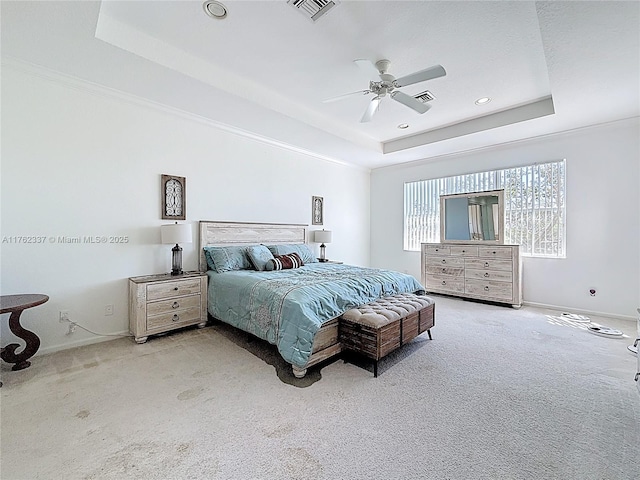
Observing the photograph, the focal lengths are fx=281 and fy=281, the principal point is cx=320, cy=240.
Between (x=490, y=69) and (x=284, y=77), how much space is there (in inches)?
88.0

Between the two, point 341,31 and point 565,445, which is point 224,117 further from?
point 565,445

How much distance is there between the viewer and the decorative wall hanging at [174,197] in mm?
3625

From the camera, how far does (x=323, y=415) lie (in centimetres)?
187

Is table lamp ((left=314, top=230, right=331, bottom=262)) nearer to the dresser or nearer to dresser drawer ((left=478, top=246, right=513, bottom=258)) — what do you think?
the dresser

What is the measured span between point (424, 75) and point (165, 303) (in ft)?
11.8

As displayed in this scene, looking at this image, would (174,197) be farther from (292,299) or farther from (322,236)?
(322,236)

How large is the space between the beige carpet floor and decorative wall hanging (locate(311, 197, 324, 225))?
3.17 m

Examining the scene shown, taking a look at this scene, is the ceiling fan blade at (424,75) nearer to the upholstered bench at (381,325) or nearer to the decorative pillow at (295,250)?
the upholstered bench at (381,325)

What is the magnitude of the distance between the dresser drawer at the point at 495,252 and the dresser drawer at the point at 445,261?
1.14ft

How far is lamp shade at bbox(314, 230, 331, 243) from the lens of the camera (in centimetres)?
→ 545

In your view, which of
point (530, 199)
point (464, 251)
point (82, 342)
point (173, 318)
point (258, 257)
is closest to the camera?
point (82, 342)

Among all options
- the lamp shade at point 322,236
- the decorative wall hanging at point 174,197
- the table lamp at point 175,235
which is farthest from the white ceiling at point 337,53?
the lamp shade at point 322,236

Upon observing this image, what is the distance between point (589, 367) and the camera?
2.54m

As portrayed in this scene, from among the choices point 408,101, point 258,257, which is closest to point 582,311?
point 408,101
